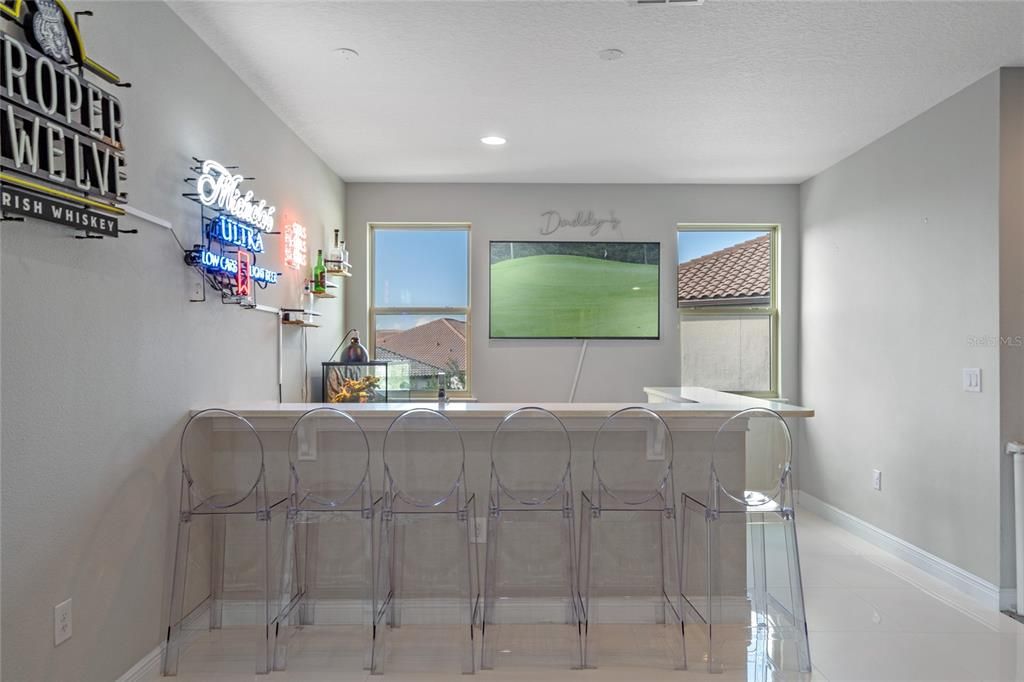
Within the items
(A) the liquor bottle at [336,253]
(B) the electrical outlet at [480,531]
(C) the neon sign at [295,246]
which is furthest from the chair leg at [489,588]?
(A) the liquor bottle at [336,253]

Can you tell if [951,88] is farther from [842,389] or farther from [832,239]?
[842,389]

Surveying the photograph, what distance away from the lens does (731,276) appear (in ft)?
18.6

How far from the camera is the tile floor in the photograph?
8.19ft

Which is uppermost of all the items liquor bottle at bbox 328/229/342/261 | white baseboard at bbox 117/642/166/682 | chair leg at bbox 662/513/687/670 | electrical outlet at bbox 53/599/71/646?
liquor bottle at bbox 328/229/342/261

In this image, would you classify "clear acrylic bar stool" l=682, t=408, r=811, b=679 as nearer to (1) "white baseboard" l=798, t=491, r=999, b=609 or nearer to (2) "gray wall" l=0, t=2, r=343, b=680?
(1) "white baseboard" l=798, t=491, r=999, b=609

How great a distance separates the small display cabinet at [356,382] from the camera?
4.24 meters

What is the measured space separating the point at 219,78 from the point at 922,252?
156 inches

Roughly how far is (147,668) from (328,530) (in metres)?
0.83

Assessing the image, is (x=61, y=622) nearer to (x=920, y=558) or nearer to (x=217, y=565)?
(x=217, y=565)

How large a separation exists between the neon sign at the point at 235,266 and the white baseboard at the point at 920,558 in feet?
13.1

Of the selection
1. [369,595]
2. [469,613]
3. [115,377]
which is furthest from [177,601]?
[469,613]

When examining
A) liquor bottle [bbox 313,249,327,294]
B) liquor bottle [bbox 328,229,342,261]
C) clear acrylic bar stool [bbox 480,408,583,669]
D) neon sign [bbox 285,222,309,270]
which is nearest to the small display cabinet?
liquor bottle [bbox 313,249,327,294]

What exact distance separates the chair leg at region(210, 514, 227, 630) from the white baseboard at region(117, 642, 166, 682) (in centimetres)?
35

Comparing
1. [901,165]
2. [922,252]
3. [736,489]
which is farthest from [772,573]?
[901,165]
